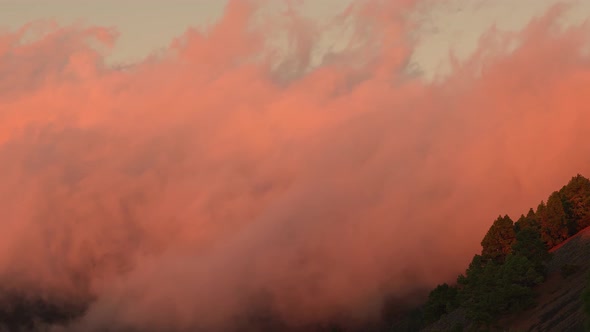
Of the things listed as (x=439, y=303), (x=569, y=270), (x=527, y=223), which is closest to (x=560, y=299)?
(x=569, y=270)

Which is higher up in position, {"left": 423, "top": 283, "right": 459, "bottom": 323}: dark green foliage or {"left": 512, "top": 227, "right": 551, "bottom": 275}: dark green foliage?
{"left": 423, "top": 283, "right": 459, "bottom": 323}: dark green foliage

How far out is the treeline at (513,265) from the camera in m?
146

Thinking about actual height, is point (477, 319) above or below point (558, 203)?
below

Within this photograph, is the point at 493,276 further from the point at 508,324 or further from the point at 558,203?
the point at 558,203

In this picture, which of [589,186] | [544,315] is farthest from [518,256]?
[589,186]

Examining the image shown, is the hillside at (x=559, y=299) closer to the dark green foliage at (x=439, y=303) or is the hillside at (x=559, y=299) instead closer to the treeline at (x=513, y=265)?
the treeline at (x=513, y=265)

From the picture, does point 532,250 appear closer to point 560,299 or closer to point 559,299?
point 559,299

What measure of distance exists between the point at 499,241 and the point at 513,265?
133 feet

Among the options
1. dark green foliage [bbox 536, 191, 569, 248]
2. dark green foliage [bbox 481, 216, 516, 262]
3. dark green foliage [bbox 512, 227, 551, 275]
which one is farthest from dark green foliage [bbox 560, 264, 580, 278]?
dark green foliage [bbox 536, 191, 569, 248]

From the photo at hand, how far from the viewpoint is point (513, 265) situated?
148 m

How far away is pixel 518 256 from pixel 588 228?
115 ft

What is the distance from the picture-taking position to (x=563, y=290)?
142 m

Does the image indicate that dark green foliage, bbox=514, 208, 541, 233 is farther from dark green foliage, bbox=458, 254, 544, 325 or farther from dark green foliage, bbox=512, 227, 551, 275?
dark green foliage, bbox=458, 254, 544, 325

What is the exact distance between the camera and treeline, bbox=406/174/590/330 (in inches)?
5738
